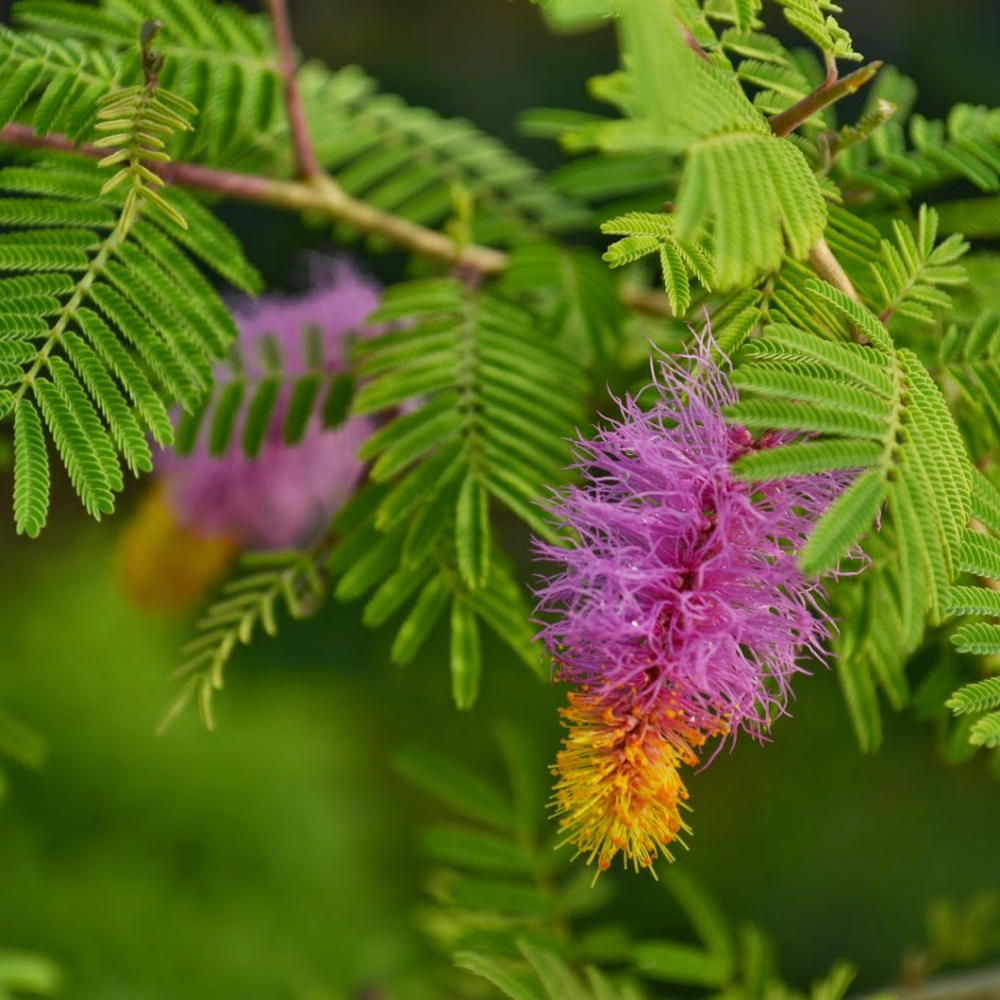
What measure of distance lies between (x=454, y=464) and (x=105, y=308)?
0.22m

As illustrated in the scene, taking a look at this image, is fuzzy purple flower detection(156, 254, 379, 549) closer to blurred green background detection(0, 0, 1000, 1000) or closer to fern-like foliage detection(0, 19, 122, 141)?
fern-like foliage detection(0, 19, 122, 141)

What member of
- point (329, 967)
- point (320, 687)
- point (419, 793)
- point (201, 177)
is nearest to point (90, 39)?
point (201, 177)

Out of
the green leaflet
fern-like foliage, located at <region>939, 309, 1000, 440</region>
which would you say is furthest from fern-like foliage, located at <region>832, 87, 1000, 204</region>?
the green leaflet

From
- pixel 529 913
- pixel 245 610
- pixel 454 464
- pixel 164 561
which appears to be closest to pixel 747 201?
pixel 454 464

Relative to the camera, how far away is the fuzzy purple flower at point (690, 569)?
0.54 metres

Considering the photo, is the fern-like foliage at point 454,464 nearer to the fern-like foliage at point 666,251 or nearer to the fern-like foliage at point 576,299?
the fern-like foliage at point 576,299

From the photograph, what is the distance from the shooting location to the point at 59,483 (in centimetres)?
325

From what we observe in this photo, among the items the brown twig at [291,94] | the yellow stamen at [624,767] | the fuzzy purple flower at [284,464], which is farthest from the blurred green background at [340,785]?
the brown twig at [291,94]

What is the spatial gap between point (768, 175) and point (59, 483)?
120 inches

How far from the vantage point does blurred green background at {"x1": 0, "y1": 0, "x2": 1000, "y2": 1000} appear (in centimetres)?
176

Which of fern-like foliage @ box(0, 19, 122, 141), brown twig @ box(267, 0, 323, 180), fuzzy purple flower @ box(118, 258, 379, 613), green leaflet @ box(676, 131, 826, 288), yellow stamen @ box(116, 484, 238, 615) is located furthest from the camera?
yellow stamen @ box(116, 484, 238, 615)

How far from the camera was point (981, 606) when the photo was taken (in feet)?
1.83

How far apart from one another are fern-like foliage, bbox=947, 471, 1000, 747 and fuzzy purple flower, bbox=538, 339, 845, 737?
7 centimetres

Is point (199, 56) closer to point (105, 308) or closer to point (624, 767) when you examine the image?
point (105, 308)
